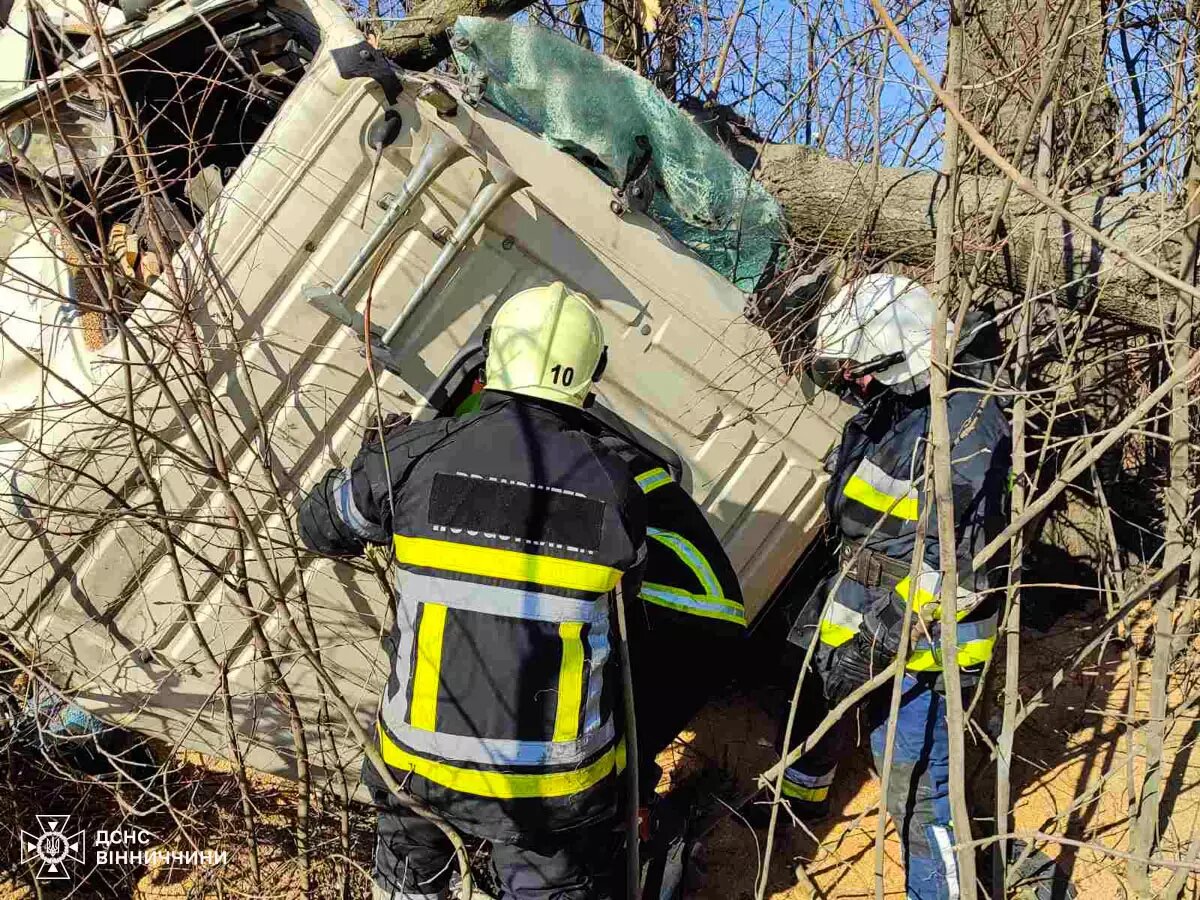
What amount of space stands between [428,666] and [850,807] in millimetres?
2078

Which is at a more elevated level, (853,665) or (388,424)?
(388,424)

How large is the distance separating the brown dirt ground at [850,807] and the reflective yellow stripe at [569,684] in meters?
1.10

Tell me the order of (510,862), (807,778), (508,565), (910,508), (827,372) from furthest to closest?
(807,778) < (827,372) < (910,508) < (510,862) < (508,565)

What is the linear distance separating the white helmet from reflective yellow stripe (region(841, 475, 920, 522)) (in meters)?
0.32

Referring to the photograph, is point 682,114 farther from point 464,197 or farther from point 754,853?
point 754,853

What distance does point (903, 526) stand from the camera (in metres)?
2.88

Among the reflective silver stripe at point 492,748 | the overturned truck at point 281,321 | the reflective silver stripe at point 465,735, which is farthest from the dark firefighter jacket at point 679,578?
the reflective silver stripe at point 492,748

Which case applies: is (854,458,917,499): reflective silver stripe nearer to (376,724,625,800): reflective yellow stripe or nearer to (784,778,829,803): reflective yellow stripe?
(784,778,829,803): reflective yellow stripe

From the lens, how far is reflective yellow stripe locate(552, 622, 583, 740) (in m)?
2.07

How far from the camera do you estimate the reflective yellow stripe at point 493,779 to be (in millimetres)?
2082

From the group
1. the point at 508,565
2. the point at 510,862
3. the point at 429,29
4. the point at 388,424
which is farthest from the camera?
the point at 429,29

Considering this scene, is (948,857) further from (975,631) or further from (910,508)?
(910,508)

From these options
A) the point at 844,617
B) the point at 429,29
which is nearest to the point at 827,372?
the point at 844,617

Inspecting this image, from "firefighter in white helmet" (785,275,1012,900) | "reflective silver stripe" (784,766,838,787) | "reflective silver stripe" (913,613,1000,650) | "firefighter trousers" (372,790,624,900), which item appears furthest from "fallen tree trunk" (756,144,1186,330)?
"firefighter trousers" (372,790,624,900)
